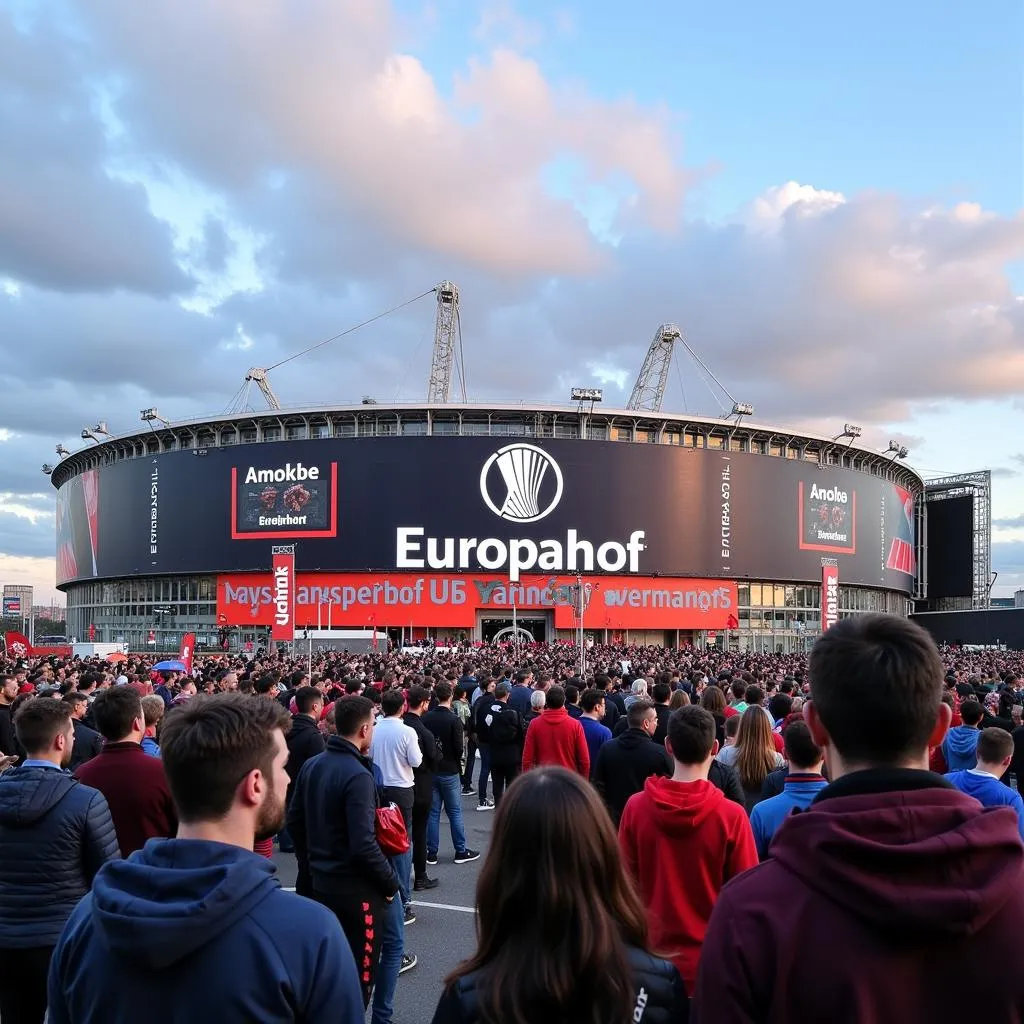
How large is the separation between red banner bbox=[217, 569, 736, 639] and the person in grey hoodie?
45368 millimetres

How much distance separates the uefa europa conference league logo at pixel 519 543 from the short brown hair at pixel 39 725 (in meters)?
49.8

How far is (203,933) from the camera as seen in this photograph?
1909 millimetres

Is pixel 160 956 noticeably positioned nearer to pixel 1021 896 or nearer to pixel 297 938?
pixel 297 938

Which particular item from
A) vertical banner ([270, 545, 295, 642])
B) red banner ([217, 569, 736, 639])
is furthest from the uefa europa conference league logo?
vertical banner ([270, 545, 295, 642])

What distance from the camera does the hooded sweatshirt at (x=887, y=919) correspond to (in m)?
1.62

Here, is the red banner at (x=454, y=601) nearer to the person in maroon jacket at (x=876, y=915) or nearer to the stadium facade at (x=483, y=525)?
the stadium facade at (x=483, y=525)

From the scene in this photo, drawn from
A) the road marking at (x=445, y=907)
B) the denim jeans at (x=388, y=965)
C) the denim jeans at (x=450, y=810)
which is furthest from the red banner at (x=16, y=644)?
the denim jeans at (x=388, y=965)

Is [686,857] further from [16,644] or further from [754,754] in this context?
[16,644]

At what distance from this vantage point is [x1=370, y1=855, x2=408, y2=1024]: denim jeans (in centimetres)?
514

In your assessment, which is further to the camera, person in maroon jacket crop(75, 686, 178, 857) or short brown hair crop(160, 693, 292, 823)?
person in maroon jacket crop(75, 686, 178, 857)

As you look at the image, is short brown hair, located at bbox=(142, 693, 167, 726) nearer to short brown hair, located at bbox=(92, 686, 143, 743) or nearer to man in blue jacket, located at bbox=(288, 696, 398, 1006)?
short brown hair, located at bbox=(92, 686, 143, 743)

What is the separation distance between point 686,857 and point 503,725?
730 cm

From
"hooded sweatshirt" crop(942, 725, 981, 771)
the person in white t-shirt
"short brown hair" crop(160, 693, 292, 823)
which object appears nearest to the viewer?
"short brown hair" crop(160, 693, 292, 823)

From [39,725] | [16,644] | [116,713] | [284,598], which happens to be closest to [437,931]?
[116,713]
